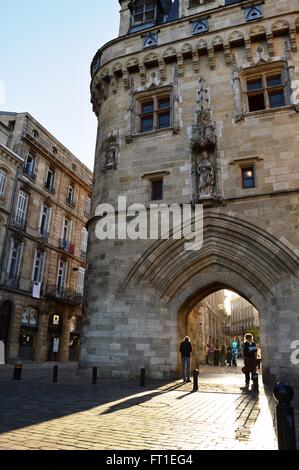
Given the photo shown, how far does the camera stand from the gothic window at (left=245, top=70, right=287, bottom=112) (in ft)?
42.9

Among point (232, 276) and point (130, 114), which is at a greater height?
point (130, 114)

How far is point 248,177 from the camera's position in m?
12.4

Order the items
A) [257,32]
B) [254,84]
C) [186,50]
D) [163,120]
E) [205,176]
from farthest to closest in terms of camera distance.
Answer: [163,120], [186,50], [254,84], [257,32], [205,176]

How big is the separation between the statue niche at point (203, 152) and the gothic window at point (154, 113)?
155cm

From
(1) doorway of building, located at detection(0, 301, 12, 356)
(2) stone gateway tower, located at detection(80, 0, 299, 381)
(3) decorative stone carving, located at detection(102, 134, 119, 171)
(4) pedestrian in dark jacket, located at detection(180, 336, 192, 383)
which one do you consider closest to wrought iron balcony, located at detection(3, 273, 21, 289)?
(1) doorway of building, located at detection(0, 301, 12, 356)

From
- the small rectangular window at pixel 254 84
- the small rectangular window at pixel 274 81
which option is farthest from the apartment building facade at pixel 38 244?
the small rectangular window at pixel 274 81

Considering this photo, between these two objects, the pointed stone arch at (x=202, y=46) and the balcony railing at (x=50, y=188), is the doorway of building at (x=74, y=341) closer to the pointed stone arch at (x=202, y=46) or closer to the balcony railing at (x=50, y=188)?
the balcony railing at (x=50, y=188)

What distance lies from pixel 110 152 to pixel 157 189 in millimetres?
2645

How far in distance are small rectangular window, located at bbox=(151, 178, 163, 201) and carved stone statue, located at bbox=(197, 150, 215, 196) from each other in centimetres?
159

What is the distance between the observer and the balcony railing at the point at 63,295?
25344 millimetres

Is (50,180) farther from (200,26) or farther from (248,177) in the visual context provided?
(248,177)

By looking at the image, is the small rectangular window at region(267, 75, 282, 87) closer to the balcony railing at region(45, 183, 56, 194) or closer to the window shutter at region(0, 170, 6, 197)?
the window shutter at region(0, 170, 6, 197)

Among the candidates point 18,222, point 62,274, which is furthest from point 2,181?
point 62,274
